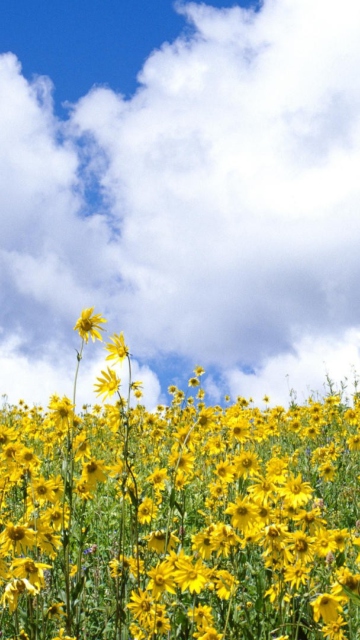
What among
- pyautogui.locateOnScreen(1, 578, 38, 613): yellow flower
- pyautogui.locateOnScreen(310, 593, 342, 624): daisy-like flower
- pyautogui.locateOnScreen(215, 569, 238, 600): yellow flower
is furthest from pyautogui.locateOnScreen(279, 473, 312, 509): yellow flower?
pyautogui.locateOnScreen(1, 578, 38, 613): yellow flower

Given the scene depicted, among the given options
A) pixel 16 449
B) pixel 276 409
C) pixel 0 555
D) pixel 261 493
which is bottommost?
pixel 0 555

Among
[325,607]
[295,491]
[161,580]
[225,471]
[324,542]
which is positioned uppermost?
[225,471]

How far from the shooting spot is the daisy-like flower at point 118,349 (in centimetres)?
293

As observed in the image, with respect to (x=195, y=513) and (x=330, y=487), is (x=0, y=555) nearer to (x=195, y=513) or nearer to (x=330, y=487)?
(x=195, y=513)

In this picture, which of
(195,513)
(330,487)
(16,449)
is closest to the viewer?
(16,449)

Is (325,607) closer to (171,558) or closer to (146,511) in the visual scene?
(171,558)

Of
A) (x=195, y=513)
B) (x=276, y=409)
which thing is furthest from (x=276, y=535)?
(x=276, y=409)

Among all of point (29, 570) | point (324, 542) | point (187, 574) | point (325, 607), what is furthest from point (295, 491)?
point (29, 570)

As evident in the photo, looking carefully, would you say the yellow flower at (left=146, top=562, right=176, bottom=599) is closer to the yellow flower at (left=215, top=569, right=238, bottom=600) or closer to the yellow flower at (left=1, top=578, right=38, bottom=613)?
the yellow flower at (left=215, top=569, right=238, bottom=600)

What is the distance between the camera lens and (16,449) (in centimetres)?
378

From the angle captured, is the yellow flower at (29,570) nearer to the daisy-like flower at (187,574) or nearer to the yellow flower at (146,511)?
the daisy-like flower at (187,574)

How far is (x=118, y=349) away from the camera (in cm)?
293

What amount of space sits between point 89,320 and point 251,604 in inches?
77.4

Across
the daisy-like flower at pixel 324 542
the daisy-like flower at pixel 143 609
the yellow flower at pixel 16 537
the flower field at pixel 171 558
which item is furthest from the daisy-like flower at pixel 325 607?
the yellow flower at pixel 16 537
